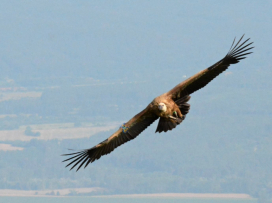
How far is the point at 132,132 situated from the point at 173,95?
63.1 inches

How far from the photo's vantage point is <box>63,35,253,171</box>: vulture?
21.2 metres

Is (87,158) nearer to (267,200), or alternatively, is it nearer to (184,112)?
(184,112)

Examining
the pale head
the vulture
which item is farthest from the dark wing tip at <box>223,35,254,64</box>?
the pale head

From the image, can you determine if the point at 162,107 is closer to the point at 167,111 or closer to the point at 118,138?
the point at 167,111

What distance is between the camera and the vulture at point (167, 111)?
21.2 meters

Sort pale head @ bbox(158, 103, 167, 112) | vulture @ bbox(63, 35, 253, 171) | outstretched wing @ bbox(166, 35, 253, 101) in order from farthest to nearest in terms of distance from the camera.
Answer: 1. outstretched wing @ bbox(166, 35, 253, 101)
2. vulture @ bbox(63, 35, 253, 171)
3. pale head @ bbox(158, 103, 167, 112)

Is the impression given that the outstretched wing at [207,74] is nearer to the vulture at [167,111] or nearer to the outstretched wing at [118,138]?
the vulture at [167,111]

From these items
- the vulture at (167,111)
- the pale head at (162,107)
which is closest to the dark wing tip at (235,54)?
the vulture at (167,111)

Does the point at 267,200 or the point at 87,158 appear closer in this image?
the point at 87,158

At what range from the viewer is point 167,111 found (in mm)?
21078

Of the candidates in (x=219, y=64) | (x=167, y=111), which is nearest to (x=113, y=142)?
(x=167, y=111)

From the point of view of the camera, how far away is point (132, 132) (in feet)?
73.1

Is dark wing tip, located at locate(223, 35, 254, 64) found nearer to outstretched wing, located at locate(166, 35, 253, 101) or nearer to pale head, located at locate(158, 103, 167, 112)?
outstretched wing, located at locate(166, 35, 253, 101)

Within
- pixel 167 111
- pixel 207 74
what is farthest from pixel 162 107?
pixel 207 74
